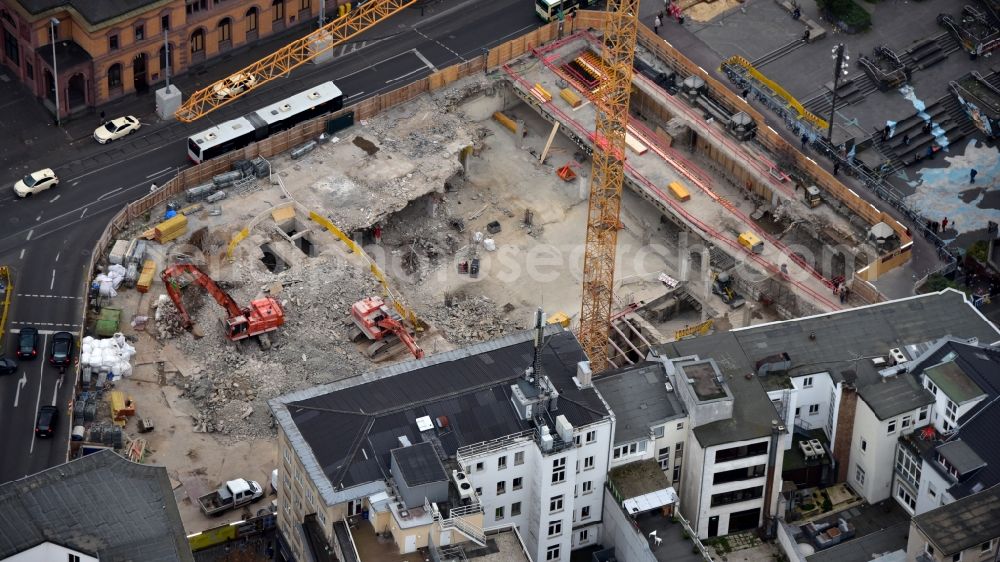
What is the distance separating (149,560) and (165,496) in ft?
27.4

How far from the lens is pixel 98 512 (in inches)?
7643

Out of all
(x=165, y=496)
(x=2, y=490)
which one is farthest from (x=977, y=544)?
(x=2, y=490)

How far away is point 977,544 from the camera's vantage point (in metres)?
200

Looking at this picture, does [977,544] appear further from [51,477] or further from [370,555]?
[51,477]

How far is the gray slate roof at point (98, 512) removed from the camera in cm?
19038

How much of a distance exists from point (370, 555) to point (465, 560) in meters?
8.27

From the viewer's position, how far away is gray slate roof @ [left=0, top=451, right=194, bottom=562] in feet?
625

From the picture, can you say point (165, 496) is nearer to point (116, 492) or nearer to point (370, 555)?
point (116, 492)

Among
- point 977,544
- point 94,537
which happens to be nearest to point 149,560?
point 94,537

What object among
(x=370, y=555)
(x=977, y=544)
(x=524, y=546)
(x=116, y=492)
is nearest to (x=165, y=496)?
(x=116, y=492)

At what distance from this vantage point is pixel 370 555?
195125 millimetres

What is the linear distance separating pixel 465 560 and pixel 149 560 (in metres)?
26.8

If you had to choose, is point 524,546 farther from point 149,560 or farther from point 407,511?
point 149,560

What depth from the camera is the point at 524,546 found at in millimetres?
198250
